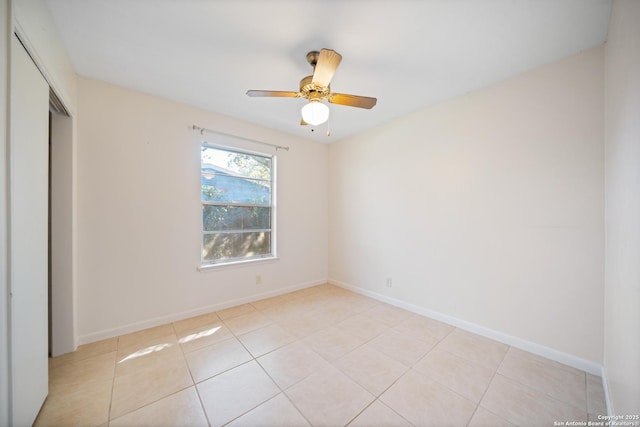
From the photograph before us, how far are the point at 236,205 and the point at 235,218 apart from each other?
0.18m

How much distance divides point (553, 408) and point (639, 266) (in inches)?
44.2

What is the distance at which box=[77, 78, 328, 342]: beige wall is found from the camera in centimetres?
218

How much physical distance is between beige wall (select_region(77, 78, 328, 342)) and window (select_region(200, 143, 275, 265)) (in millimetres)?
154

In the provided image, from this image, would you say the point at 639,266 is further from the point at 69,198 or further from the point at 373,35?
the point at 69,198

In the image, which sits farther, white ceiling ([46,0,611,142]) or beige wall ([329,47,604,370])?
beige wall ([329,47,604,370])

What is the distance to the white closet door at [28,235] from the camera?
1.11m

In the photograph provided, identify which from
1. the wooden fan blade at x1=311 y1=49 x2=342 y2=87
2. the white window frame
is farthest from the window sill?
the wooden fan blade at x1=311 y1=49 x2=342 y2=87

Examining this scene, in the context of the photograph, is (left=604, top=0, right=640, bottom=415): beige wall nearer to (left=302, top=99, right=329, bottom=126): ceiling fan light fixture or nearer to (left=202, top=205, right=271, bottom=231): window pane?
(left=302, top=99, right=329, bottom=126): ceiling fan light fixture

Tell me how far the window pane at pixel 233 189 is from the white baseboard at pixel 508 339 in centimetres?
229

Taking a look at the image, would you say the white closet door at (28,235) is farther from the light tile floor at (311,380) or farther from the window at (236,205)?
the window at (236,205)

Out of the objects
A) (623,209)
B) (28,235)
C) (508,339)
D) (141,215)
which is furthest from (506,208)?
(141,215)

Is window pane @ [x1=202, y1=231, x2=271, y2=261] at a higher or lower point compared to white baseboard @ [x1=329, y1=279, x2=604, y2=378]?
higher

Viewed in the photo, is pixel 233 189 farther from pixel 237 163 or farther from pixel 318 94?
pixel 318 94

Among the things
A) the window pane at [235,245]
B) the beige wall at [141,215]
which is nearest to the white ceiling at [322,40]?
the beige wall at [141,215]
